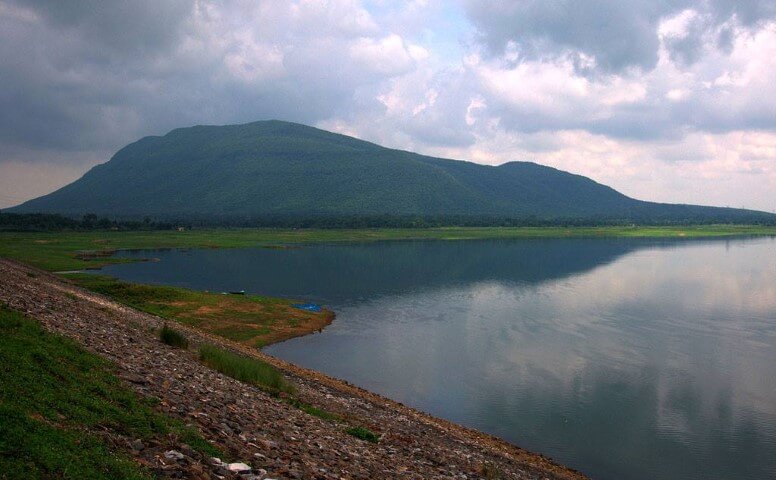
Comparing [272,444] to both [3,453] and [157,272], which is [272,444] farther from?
[157,272]

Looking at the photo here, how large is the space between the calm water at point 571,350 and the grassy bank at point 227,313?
269cm

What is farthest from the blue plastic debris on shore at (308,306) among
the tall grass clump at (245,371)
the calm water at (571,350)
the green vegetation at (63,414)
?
the green vegetation at (63,414)

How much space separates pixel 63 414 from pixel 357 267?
311 ft

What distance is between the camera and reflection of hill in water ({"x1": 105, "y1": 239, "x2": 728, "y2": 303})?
81.0 meters

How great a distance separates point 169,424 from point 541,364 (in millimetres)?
33548

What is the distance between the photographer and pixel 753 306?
219 ft

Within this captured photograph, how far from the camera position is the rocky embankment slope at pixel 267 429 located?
11.9 metres

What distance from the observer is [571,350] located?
4538 centimetres

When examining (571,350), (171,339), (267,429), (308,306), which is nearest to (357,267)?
(308,306)

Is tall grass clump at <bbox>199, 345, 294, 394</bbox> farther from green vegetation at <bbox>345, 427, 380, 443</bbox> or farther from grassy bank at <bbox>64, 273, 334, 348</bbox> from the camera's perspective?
grassy bank at <bbox>64, 273, 334, 348</bbox>

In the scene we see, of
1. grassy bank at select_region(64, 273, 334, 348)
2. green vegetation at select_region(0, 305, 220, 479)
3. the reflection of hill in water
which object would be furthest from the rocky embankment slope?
the reflection of hill in water

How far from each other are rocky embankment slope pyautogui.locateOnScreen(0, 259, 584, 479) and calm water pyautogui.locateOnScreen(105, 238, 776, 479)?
19.1ft

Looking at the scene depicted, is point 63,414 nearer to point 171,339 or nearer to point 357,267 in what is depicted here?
point 171,339

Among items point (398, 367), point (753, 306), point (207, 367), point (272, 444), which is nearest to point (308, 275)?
point (398, 367)
